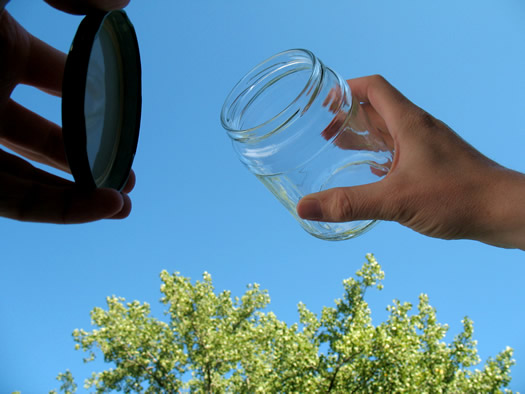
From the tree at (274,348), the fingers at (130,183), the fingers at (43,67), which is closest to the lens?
the fingers at (43,67)

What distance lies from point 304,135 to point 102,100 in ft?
2.60

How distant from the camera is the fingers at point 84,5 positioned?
150cm

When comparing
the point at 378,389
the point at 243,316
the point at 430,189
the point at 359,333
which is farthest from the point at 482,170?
the point at 243,316

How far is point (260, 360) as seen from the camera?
29.9 ft

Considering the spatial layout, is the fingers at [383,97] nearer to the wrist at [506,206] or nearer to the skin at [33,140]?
the wrist at [506,206]


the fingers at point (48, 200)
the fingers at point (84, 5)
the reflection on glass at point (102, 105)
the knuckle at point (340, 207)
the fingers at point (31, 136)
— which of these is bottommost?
the fingers at point (48, 200)

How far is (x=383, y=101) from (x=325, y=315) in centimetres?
775

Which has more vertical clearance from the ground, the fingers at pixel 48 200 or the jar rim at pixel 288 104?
the jar rim at pixel 288 104

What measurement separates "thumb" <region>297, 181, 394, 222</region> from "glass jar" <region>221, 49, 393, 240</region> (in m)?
0.16

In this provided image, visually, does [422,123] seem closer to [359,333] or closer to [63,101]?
[63,101]

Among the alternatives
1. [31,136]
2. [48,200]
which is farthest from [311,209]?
[31,136]

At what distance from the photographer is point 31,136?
1868 millimetres

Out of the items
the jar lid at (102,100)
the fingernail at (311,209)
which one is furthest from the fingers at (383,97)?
the jar lid at (102,100)

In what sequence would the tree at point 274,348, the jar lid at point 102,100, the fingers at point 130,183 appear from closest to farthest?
the jar lid at point 102,100 < the fingers at point 130,183 < the tree at point 274,348
